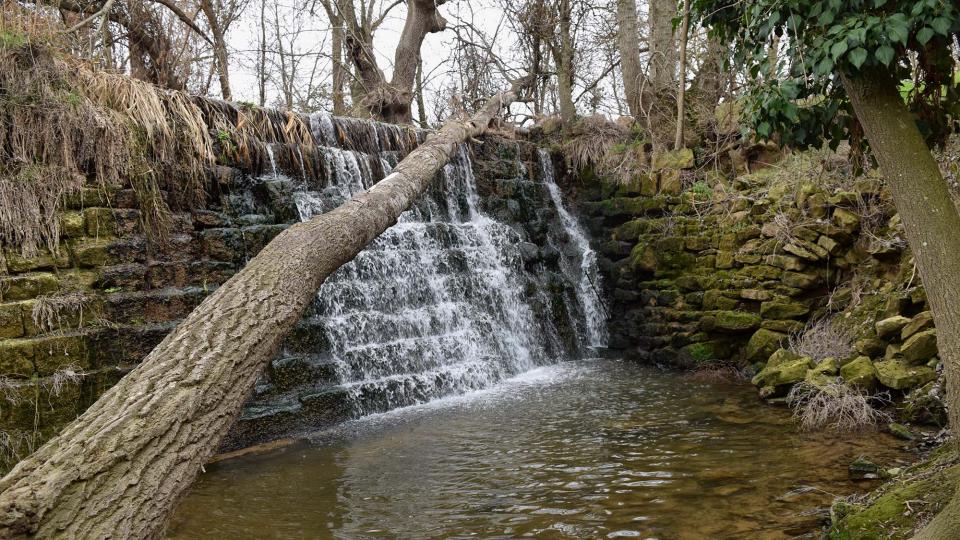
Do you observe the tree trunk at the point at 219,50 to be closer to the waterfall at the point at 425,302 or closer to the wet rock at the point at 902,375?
the waterfall at the point at 425,302

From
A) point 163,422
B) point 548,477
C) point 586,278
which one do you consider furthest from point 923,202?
point 586,278

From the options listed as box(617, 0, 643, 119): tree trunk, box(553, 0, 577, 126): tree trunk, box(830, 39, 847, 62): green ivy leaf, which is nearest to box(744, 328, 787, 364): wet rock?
box(830, 39, 847, 62): green ivy leaf

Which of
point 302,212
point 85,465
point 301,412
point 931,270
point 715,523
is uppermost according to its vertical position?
point 302,212

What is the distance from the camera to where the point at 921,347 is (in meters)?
5.15

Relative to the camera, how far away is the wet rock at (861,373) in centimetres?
525

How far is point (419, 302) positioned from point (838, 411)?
14.8 ft

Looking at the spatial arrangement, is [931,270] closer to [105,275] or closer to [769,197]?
[769,197]

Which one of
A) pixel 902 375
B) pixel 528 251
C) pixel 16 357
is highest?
pixel 528 251

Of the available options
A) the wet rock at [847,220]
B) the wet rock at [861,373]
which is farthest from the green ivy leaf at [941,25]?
the wet rock at [847,220]

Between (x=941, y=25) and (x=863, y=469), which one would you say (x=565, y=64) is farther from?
(x=941, y=25)

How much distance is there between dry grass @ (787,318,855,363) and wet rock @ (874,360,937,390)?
0.64 m

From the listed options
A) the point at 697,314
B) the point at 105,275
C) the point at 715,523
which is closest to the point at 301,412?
the point at 105,275

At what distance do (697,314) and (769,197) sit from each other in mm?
1588

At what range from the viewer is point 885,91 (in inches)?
127
